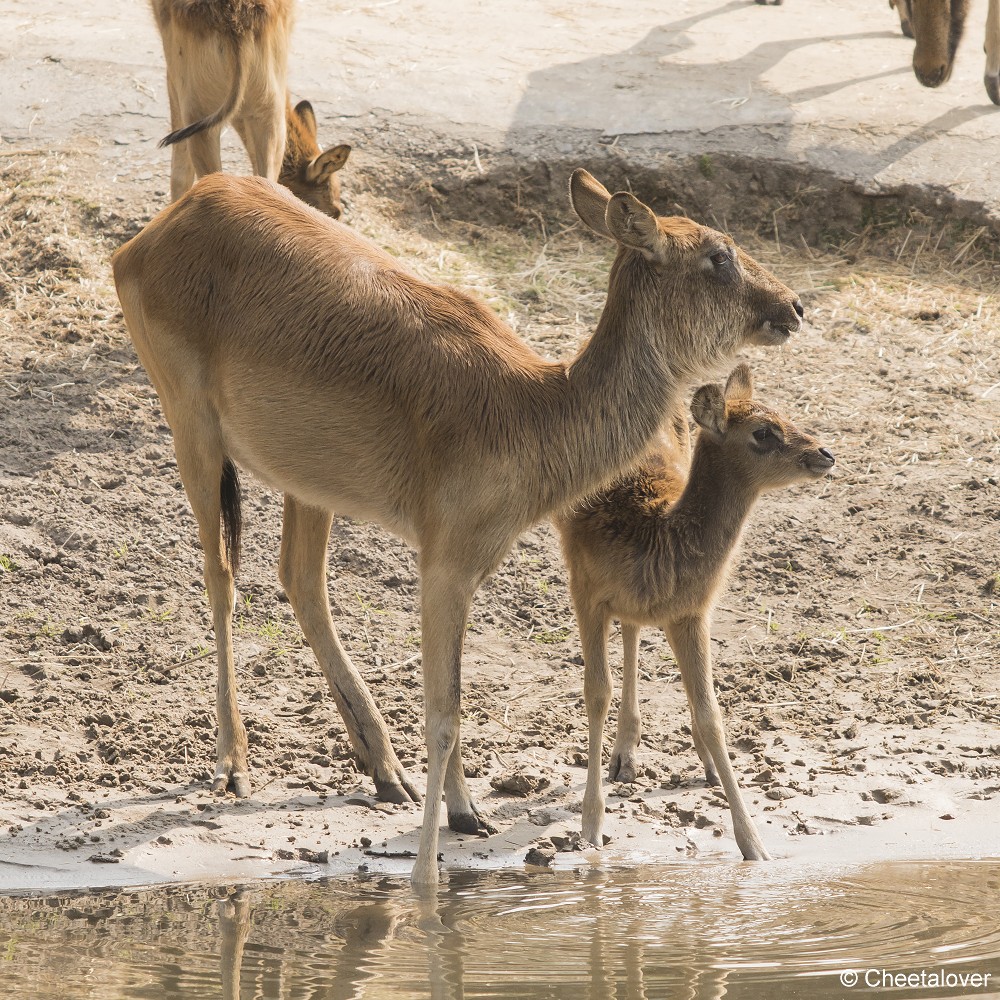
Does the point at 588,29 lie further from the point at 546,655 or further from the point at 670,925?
the point at 670,925

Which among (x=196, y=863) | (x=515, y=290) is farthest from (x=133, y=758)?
(x=515, y=290)

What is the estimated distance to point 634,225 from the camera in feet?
18.2

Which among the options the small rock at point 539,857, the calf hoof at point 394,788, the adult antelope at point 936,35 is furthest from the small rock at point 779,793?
the adult antelope at point 936,35

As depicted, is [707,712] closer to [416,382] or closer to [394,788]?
[394,788]

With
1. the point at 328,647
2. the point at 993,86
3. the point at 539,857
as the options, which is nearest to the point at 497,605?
the point at 328,647

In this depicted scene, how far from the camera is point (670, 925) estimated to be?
4855 mm

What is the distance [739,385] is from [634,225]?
1306 millimetres

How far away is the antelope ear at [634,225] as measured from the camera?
17.9ft

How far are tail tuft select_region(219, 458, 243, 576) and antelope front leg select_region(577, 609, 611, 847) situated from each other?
1416 millimetres

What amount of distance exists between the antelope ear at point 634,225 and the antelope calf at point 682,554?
76cm

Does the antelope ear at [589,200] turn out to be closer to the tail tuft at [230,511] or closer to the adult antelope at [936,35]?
the tail tuft at [230,511]

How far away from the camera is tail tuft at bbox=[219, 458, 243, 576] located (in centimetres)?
620

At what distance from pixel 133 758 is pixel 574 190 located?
114 inches

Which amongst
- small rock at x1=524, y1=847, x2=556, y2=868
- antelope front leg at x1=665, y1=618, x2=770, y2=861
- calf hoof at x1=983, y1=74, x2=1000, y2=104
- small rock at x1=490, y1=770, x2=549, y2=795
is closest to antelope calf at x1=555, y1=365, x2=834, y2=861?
antelope front leg at x1=665, y1=618, x2=770, y2=861
